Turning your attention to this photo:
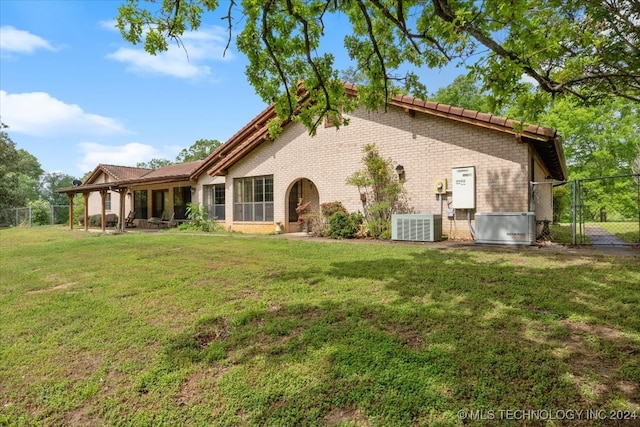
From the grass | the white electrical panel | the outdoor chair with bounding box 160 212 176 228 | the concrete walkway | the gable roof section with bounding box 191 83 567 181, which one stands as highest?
the gable roof section with bounding box 191 83 567 181

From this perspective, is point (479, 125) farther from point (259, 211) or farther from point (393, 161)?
point (259, 211)

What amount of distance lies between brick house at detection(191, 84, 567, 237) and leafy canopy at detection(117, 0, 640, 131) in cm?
196

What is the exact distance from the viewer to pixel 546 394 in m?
2.50

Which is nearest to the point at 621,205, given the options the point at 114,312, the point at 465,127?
the point at 465,127

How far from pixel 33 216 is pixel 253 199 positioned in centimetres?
2463

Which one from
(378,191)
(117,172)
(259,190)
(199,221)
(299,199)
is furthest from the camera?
(117,172)

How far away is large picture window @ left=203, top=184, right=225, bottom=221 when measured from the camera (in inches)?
698

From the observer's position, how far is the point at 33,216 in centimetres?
2869

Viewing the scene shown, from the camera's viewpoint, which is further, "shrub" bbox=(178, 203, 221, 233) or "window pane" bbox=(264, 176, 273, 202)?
"shrub" bbox=(178, 203, 221, 233)

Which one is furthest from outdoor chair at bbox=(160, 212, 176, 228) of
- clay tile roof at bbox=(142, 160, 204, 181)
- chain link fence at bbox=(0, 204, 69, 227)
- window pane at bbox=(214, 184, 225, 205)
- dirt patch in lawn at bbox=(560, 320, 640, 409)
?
dirt patch in lawn at bbox=(560, 320, 640, 409)

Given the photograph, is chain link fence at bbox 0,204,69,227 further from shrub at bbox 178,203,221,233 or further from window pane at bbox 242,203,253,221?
window pane at bbox 242,203,253,221

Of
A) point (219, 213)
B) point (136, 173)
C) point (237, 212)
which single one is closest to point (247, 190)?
point (237, 212)

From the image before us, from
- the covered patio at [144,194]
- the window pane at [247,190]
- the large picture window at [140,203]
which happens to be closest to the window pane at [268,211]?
the window pane at [247,190]

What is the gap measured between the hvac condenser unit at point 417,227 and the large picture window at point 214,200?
32.8 feet
